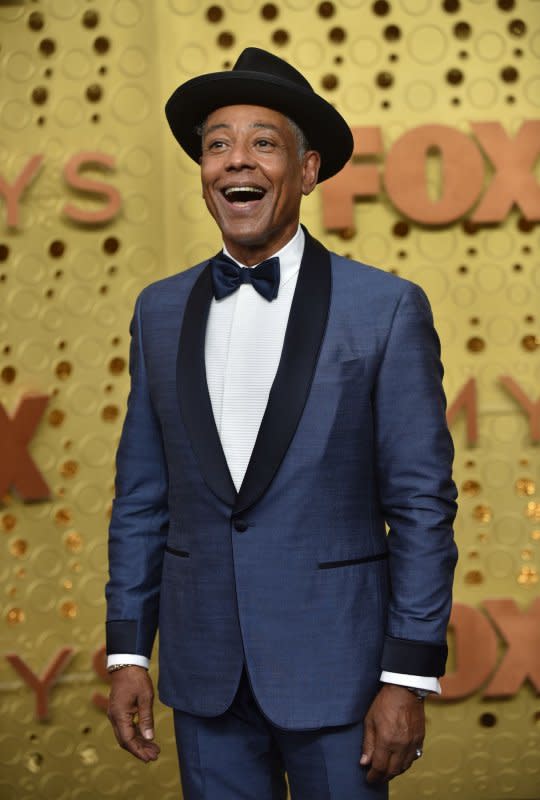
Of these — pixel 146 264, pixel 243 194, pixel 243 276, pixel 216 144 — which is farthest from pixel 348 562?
pixel 146 264

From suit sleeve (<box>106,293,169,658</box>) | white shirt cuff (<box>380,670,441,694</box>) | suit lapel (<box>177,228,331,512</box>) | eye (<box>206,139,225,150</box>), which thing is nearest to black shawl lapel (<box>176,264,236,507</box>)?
suit lapel (<box>177,228,331,512</box>)

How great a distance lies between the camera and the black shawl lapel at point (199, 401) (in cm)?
166

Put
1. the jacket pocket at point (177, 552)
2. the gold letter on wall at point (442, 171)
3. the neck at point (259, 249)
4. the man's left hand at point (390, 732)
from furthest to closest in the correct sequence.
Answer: the gold letter on wall at point (442, 171)
the neck at point (259, 249)
the jacket pocket at point (177, 552)
the man's left hand at point (390, 732)

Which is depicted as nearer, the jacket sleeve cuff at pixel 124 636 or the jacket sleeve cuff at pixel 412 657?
the jacket sleeve cuff at pixel 412 657

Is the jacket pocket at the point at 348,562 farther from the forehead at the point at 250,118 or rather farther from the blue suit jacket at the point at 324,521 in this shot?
the forehead at the point at 250,118

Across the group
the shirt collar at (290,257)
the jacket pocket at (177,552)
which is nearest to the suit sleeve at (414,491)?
the shirt collar at (290,257)

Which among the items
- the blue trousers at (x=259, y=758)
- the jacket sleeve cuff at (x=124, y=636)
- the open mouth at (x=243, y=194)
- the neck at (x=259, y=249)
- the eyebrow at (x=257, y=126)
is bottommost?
the blue trousers at (x=259, y=758)

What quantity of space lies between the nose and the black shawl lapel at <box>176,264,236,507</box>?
0.75 ft

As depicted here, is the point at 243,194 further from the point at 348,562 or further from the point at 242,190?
the point at 348,562

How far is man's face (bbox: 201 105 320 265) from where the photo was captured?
1766 millimetres

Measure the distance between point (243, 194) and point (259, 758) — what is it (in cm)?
98

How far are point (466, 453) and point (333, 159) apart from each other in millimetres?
1492

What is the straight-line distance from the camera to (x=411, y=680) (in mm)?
1594

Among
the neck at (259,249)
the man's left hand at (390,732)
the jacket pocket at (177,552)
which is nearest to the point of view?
the man's left hand at (390,732)
